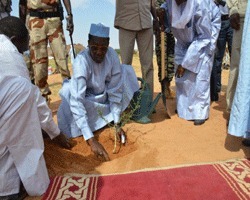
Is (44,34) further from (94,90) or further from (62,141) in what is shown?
(62,141)

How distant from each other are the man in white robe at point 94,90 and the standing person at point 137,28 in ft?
2.05

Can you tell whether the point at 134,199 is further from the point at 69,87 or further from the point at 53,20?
the point at 53,20

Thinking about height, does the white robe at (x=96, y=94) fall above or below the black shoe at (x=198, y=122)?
above

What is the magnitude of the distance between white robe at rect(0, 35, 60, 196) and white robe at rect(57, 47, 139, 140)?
1.02m

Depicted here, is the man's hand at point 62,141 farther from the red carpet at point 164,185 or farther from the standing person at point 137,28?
the standing person at point 137,28

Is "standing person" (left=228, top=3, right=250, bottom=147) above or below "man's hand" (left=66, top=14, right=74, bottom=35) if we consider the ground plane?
below

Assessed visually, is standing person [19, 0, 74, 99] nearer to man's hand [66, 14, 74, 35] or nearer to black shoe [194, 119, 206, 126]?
man's hand [66, 14, 74, 35]

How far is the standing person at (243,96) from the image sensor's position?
2805 mm

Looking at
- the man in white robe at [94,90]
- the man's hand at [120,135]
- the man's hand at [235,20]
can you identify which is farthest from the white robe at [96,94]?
the man's hand at [235,20]

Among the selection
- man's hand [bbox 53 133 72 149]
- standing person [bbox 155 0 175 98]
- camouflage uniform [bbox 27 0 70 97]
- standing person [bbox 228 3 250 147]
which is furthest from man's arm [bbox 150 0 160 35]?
man's hand [bbox 53 133 72 149]

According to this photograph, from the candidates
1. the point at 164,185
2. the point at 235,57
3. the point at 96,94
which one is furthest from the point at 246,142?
the point at 96,94

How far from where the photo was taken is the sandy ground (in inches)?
113

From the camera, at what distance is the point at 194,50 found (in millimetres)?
3809

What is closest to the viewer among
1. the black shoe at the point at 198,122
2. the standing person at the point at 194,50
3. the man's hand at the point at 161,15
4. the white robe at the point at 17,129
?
the white robe at the point at 17,129
